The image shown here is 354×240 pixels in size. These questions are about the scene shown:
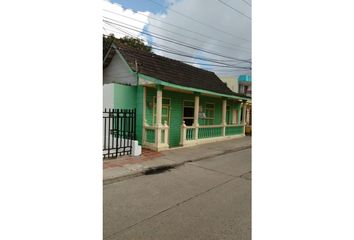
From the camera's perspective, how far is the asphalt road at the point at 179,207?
315 centimetres

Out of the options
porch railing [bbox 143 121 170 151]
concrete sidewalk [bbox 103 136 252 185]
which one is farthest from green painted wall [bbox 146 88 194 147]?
concrete sidewalk [bbox 103 136 252 185]

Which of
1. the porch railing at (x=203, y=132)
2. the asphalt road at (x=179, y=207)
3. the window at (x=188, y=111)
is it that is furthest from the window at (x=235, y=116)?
the asphalt road at (x=179, y=207)

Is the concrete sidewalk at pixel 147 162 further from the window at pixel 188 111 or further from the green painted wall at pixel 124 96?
the window at pixel 188 111

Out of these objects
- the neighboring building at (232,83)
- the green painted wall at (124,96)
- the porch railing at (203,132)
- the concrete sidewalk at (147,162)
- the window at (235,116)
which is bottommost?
the concrete sidewalk at (147,162)

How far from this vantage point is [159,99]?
376 inches

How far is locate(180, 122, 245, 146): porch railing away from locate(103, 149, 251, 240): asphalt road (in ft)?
A: 15.1

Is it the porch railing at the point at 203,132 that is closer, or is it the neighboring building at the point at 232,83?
the porch railing at the point at 203,132

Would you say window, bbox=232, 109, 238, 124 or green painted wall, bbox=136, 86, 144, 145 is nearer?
green painted wall, bbox=136, 86, 144, 145

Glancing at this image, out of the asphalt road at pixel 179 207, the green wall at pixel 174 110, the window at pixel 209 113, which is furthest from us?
the window at pixel 209 113

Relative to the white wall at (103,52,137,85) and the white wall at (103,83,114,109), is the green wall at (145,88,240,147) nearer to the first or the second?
the white wall at (103,52,137,85)

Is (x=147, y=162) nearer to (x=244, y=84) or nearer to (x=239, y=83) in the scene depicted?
(x=239, y=83)

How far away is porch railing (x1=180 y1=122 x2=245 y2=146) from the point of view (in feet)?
36.2
